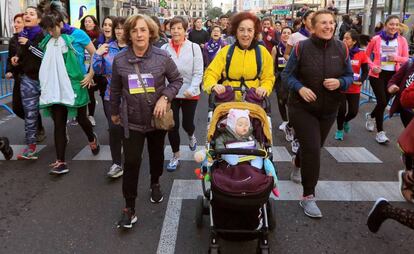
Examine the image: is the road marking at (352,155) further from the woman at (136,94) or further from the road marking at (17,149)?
the road marking at (17,149)

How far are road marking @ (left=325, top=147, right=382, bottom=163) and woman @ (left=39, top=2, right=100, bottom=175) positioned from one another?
3628 mm

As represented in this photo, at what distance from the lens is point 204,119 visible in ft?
28.2

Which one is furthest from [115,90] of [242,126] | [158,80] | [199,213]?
[199,213]

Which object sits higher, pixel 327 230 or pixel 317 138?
pixel 317 138

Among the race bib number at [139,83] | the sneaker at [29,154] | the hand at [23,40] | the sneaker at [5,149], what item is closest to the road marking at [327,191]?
the race bib number at [139,83]

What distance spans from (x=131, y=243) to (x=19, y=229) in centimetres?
110

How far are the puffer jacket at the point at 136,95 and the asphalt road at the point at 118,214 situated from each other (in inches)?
36.9

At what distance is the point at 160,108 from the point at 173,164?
6.31ft

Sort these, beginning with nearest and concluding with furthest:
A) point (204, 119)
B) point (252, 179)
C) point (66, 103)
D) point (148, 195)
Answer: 1. point (252, 179)
2. point (148, 195)
3. point (66, 103)
4. point (204, 119)

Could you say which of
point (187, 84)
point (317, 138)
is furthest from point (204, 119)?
point (317, 138)

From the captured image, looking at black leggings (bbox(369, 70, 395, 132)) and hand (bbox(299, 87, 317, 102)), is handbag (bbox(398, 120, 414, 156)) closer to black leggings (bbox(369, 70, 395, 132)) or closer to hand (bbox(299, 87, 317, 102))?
hand (bbox(299, 87, 317, 102))

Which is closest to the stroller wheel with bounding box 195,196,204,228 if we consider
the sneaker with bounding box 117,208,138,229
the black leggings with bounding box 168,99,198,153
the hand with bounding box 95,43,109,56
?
the sneaker with bounding box 117,208,138,229

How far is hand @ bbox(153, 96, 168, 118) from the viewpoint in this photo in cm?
377

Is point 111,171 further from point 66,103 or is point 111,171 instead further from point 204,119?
point 204,119
